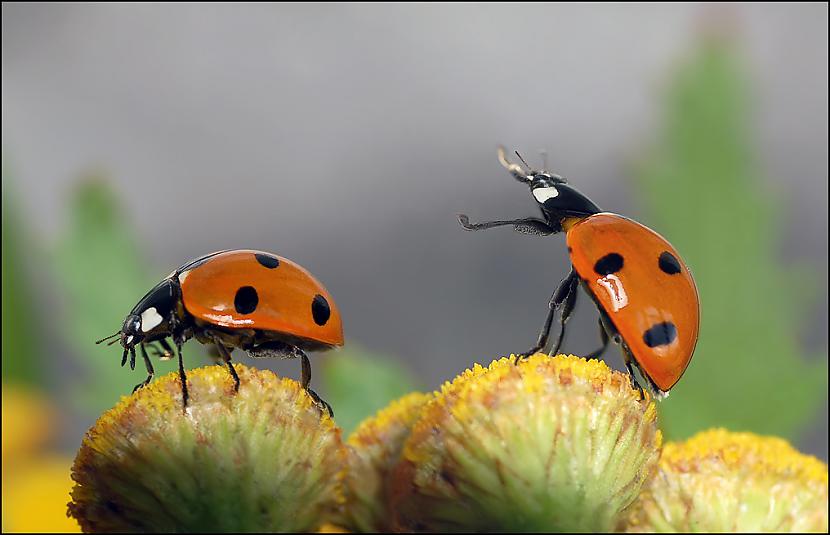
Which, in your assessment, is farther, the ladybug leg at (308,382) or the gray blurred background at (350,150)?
the gray blurred background at (350,150)

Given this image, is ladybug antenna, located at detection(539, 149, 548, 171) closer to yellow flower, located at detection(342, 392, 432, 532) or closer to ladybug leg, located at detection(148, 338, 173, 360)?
yellow flower, located at detection(342, 392, 432, 532)

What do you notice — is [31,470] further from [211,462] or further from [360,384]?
[211,462]

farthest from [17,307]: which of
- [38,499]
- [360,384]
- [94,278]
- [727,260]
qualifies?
[727,260]

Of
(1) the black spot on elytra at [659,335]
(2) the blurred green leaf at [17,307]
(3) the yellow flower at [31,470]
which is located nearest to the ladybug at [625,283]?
(1) the black spot on elytra at [659,335]

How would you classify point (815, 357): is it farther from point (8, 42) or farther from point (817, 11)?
point (8, 42)

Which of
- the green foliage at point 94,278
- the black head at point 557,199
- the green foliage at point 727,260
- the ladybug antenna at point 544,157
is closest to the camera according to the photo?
the black head at point 557,199

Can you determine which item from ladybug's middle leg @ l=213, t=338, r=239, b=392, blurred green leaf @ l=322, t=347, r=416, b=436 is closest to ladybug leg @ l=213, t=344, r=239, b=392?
ladybug's middle leg @ l=213, t=338, r=239, b=392

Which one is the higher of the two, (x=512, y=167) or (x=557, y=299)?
(x=512, y=167)

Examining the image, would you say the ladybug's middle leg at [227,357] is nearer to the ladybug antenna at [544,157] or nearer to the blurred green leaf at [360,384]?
the ladybug antenna at [544,157]
